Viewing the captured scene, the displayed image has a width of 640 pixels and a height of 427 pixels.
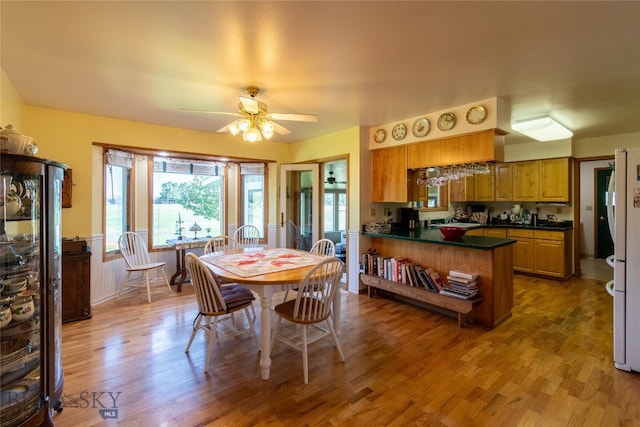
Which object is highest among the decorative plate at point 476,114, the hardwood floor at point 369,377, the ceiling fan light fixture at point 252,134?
the decorative plate at point 476,114

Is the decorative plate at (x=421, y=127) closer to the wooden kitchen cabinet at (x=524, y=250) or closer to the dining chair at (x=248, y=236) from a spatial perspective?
the dining chair at (x=248, y=236)

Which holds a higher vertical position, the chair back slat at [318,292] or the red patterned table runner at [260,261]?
the red patterned table runner at [260,261]

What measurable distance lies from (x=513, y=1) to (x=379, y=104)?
1.71 metres

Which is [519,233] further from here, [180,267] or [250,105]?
[180,267]

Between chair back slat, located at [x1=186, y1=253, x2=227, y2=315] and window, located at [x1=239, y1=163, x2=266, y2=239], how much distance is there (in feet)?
10.2

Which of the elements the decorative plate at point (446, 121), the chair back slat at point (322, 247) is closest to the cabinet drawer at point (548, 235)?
the decorative plate at point (446, 121)

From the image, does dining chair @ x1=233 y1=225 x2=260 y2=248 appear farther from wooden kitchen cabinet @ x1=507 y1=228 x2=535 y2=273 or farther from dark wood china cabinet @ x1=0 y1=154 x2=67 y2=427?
wooden kitchen cabinet @ x1=507 y1=228 x2=535 y2=273

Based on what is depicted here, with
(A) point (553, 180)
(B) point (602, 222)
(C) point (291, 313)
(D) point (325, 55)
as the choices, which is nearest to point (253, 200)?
(C) point (291, 313)

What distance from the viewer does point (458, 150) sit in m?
3.43

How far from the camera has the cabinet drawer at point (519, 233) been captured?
16.6ft

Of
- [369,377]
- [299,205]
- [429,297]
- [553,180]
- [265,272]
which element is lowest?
[369,377]

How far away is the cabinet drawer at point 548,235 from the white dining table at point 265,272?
13.4ft

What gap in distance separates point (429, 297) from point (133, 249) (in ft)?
13.0

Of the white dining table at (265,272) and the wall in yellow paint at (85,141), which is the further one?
the wall in yellow paint at (85,141)
